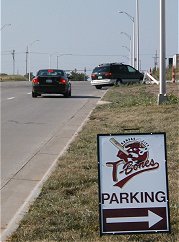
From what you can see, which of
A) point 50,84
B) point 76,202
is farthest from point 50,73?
point 76,202

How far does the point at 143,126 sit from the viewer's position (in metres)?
12.9

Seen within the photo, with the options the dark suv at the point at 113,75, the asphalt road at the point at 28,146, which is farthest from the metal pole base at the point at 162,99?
the dark suv at the point at 113,75

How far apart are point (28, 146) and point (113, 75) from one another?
28.1 m

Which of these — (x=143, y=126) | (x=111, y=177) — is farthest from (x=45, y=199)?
(x=143, y=126)

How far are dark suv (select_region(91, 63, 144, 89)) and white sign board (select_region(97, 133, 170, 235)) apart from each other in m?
34.4

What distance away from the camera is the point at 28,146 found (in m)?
11.8

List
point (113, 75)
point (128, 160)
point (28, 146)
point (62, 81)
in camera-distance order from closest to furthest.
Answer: point (128, 160) < point (28, 146) < point (62, 81) < point (113, 75)

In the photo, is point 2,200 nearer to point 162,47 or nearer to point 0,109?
point 162,47

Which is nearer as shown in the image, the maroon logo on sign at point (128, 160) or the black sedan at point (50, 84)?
the maroon logo on sign at point (128, 160)

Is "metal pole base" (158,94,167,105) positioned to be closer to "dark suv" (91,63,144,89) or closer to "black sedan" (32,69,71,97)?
"black sedan" (32,69,71,97)

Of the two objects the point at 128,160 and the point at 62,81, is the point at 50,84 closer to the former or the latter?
the point at 62,81

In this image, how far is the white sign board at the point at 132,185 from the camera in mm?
5023

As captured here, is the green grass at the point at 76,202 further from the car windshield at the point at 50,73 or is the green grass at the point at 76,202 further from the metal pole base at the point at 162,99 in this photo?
the car windshield at the point at 50,73

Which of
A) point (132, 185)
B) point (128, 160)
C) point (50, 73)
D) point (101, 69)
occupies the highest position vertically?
point (101, 69)
